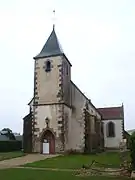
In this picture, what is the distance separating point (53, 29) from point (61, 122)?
11702mm

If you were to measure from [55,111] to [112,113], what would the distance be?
808 inches

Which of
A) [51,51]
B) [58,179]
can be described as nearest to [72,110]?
[51,51]

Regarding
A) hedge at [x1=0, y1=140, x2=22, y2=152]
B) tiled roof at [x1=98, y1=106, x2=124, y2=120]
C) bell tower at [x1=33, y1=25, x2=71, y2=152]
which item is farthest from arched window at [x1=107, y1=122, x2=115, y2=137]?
bell tower at [x1=33, y1=25, x2=71, y2=152]

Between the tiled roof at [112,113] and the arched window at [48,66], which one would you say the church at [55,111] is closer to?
the arched window at [48,66]

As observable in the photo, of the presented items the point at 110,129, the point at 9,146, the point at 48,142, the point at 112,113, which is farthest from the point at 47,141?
the point at 112,113

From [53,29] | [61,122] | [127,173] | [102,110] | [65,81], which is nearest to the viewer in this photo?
[127,173]

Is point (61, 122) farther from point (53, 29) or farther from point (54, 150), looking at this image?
point (53, 29)

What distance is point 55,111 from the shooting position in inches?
1179

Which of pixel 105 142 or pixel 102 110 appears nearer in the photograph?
pixel 105 142

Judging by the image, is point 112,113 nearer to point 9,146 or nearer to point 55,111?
point 9,146

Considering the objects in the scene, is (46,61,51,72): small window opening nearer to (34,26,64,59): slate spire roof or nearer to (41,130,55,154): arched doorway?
(34,26,64,59): slate spire roof

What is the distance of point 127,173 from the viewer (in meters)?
14.1

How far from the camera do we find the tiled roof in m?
47.3

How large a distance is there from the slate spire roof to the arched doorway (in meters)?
8.64
